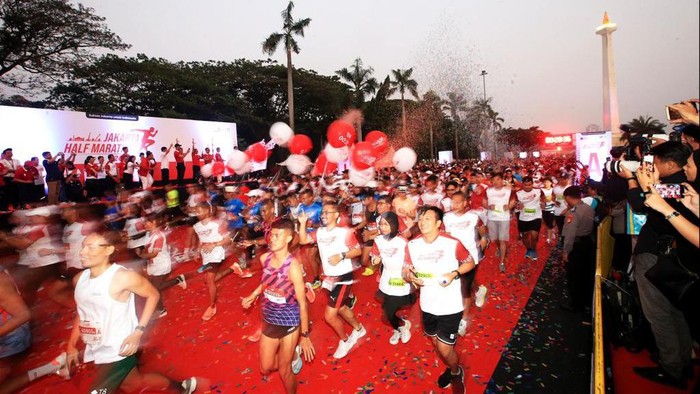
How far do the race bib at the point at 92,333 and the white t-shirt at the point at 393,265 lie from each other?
2930 mm

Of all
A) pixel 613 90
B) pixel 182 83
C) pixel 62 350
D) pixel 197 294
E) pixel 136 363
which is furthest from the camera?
pixel 182 83

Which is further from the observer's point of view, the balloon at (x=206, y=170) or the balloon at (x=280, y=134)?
the balloon at (x=206, y=170)

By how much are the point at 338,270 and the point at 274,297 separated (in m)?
1.29

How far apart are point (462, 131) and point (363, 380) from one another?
67255mm

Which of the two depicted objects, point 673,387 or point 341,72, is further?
point 341,72

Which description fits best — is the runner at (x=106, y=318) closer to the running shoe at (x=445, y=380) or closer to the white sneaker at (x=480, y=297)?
the running shoe at (x=445, y=380)

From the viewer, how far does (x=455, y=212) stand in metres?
5.54

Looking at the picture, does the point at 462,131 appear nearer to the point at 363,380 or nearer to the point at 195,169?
the point at 195,169

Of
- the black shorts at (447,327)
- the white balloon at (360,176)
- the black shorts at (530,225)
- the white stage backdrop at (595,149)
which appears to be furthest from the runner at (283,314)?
the white stage backdrop at (595,149)

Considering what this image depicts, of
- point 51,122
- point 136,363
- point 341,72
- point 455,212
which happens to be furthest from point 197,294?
point 341,72

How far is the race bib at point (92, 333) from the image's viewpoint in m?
2.94

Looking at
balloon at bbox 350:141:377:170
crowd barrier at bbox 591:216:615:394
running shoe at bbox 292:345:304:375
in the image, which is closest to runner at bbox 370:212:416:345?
running shoe at bbox 292:345:304:375

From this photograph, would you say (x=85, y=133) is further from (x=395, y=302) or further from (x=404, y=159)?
(x=395, y=302)

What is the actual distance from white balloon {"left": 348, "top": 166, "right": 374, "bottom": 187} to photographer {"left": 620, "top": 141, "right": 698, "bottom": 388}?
7.37 metres
